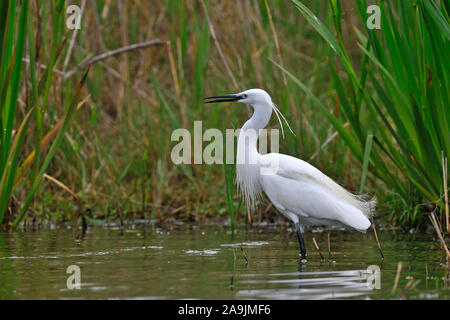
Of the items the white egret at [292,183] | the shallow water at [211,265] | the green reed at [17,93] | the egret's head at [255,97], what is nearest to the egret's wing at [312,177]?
the white egret at [292,183]

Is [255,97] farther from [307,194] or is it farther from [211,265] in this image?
[211,265]

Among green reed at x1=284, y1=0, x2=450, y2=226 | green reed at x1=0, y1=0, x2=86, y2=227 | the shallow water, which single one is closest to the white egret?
the shallow water

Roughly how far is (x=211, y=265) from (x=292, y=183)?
139cm

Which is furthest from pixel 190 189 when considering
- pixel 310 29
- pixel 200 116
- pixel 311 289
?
pixel 311 289

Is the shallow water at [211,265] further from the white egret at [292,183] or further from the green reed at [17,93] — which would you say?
the green reed at [17,93]

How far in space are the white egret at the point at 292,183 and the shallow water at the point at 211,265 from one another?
29cm

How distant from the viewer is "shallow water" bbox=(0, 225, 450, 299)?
4289 millimetres

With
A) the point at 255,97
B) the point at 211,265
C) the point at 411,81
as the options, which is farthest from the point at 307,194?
the point at 211,265

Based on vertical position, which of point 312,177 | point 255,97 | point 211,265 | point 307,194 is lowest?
point 211,265

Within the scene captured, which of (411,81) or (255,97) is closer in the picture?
(411,81)

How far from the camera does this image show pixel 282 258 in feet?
19.2

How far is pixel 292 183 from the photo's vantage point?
21.4 feet

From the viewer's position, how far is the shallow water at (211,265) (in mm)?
4289

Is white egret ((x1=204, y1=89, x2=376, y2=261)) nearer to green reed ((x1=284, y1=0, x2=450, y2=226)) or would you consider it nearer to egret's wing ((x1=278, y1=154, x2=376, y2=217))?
egret's wing ((x1=278, y1=154, x2=376, y2=217))
